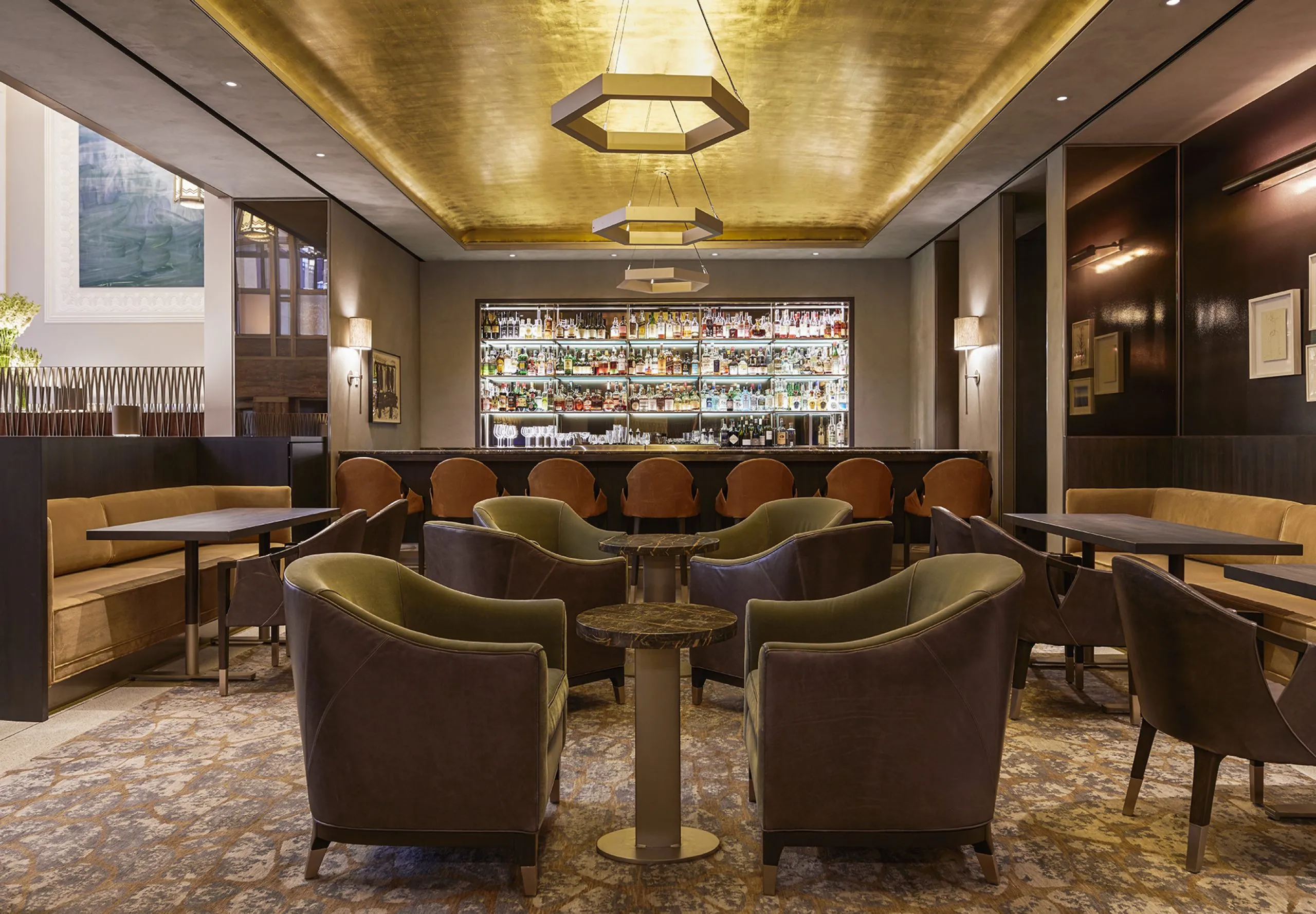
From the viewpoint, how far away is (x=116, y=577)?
472 centimetres

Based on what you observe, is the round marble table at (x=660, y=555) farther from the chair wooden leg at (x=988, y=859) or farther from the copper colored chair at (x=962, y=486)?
the copper colored chair at (x=962, y=486)

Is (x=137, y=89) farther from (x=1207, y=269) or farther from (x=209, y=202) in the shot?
(x=1207, y=269)

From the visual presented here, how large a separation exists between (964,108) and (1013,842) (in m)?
5.29

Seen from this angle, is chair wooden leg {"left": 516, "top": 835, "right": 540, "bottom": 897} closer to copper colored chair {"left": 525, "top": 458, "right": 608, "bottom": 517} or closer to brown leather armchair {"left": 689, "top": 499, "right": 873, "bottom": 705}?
brown leather armchair {"left": 689, "top": 499, "right": 873, "bottom": 705}

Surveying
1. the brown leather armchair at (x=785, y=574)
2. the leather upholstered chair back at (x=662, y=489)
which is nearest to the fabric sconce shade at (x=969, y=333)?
the leather upholstered chair back at (x=662, y=489)

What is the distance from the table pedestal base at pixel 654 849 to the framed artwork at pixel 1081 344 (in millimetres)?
5051

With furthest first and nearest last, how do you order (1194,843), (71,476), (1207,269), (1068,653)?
(1207,269) < (71,476) < (1068,653) < (1194,843)

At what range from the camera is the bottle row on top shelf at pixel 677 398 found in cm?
1027

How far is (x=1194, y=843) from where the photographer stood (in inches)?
96.8

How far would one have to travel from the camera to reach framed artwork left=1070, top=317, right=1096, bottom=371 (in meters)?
6.46

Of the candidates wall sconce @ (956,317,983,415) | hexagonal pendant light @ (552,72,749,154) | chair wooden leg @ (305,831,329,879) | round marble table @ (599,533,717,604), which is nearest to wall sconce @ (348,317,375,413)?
hexagonal pendant light @ (552,72,749,154)

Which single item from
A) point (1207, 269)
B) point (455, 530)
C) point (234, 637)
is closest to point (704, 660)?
point (455, 530)

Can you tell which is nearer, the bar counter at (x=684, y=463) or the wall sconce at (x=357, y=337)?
the bar counter at (x=684, y=463)

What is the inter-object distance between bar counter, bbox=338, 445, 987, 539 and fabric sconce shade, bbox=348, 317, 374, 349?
1.04 metres
